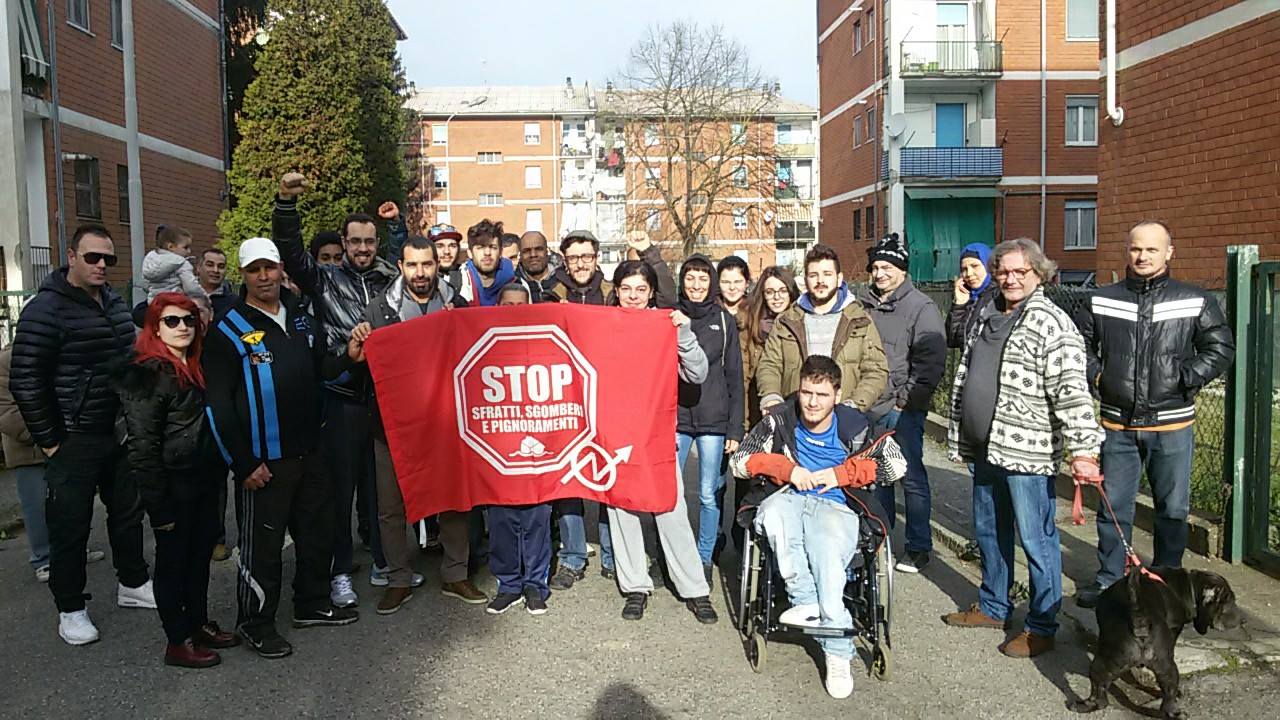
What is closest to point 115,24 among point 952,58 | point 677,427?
point 677,427

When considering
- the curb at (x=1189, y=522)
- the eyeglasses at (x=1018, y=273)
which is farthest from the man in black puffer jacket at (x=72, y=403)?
Answer: the curb at (x=1189, y=522)

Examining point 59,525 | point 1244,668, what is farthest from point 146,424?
point 1244,668

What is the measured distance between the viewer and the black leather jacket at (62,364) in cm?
554

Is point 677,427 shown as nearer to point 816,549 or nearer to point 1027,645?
point 816,549

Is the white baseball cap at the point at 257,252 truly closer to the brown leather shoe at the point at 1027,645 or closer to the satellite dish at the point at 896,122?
the brown leather shoe at the point at 1027,645

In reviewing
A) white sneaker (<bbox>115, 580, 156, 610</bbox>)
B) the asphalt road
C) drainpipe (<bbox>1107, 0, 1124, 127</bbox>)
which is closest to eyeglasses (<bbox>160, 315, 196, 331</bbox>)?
the asphalt road

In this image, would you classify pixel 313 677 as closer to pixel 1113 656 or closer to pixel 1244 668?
pixel 1113 656

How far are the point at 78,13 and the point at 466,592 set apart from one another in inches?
756

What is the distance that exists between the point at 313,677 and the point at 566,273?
141 inches

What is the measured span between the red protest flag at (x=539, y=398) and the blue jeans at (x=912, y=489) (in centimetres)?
167

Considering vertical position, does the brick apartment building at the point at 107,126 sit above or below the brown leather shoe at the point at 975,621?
above

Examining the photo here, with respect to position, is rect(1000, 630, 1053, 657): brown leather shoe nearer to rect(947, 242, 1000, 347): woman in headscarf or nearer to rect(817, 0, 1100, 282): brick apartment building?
rect(947, 242, 1000, 347): woman in headscarf

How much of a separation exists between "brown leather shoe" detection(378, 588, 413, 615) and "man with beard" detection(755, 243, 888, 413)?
2533mm

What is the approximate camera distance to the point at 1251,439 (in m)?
6.52
